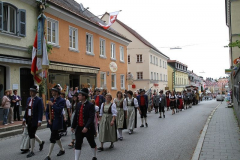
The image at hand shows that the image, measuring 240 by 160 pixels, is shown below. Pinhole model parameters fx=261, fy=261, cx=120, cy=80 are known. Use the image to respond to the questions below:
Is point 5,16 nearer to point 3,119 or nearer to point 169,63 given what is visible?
point 3,119

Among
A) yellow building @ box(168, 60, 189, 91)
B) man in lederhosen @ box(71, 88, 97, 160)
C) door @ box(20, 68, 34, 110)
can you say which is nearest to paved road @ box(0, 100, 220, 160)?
man in lederhosen @ box(71, 88, 97, 160)

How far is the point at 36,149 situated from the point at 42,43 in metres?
3.40

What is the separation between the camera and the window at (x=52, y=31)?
1749 centimetres

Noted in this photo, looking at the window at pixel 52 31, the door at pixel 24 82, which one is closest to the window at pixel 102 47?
the window at pixel 52 31

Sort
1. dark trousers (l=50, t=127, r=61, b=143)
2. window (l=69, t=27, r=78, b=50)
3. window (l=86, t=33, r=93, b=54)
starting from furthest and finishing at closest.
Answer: window (l=86, t=33, r=93, b=54)
window (l=69, t=27, r=78, b=50)
dark trousers (l=50, t=127, r=61, b=143)

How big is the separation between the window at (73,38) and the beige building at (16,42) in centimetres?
422

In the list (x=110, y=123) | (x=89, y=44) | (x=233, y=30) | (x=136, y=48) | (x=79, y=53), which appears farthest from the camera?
(x=136, y=48)

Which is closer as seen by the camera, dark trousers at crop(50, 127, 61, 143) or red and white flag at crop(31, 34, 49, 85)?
dark trousers at crop(50, 127, 61, 143)

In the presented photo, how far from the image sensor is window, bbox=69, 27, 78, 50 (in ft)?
65.7

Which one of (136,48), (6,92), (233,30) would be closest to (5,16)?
(6,92)

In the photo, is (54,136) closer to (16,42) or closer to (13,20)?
(16,42)

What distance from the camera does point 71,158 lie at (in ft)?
22.4

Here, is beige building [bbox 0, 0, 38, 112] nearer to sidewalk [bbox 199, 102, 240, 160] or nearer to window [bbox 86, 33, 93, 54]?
window [bbox 86, 33, 93, 54]

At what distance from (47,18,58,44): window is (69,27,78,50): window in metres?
1.89
